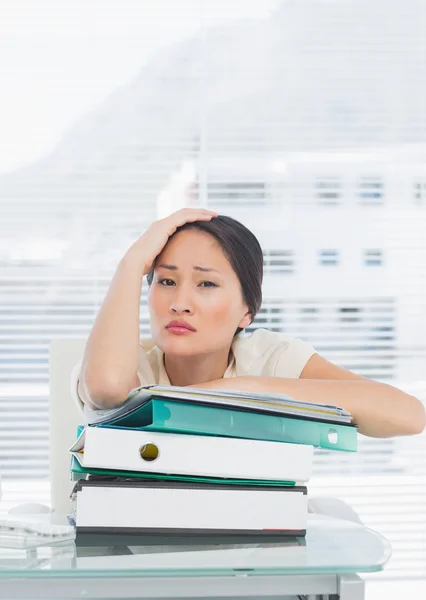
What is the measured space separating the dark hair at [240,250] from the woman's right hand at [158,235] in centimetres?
2

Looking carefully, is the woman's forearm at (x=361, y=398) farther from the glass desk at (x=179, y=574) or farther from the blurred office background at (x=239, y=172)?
the blurred office background at (x=239, y=172)

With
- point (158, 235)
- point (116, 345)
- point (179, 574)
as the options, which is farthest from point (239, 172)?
point (179, 574)

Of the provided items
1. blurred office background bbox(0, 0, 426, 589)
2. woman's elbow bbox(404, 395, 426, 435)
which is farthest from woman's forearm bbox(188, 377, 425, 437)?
blurred office background bbox(0, 0, 426, 589)

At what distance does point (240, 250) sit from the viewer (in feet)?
5.52

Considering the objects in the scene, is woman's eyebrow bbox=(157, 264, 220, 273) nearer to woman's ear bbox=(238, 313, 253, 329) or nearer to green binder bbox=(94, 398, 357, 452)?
woman's ear bbox=(238, 313, 253, 329)

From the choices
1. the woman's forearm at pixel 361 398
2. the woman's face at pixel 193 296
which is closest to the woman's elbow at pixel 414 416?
the woman's forearm at pixel 361 398

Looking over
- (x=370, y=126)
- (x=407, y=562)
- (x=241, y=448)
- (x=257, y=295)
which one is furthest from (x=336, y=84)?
(x=241, y=448)

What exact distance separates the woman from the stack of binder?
352 millimetres

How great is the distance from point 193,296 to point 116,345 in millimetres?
181

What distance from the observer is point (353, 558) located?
0.91 metres

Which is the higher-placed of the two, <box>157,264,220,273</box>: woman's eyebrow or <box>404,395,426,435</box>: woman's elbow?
<box>157,264,220,273</box>: woman's eyebrow

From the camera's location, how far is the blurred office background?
309 cm

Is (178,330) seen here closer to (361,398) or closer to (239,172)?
(361,398)

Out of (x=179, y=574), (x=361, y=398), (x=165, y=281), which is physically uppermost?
(x=165, y=281)
